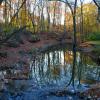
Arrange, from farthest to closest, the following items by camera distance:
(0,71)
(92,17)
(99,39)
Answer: (92,17) < (99,39) < (0,71)

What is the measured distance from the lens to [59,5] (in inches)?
3465

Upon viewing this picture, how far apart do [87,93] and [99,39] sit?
39.4 metres

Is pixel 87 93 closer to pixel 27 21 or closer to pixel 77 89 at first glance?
pixel 77 89

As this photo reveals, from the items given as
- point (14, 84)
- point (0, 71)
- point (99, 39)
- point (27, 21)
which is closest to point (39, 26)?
point (27, 21)

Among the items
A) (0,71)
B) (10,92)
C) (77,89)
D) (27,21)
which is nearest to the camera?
(10,92)

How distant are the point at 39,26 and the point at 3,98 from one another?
60.9m

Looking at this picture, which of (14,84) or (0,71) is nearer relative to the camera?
(14,84)

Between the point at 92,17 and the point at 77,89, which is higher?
the point at 92,17

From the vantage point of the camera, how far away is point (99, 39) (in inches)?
2068

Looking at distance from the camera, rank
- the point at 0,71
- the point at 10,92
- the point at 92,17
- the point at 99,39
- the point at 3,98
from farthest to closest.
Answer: the point at 92,17 < the point at 99,39 < the point at 0,71 < the point at 10,92 < the point at 3,98

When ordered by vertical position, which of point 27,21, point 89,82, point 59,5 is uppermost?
point 59,5

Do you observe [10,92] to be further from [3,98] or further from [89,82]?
[89,82]

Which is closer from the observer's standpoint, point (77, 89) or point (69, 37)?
point (77, 89)

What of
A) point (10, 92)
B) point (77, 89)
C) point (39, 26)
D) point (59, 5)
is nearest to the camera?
point (10, 92)
